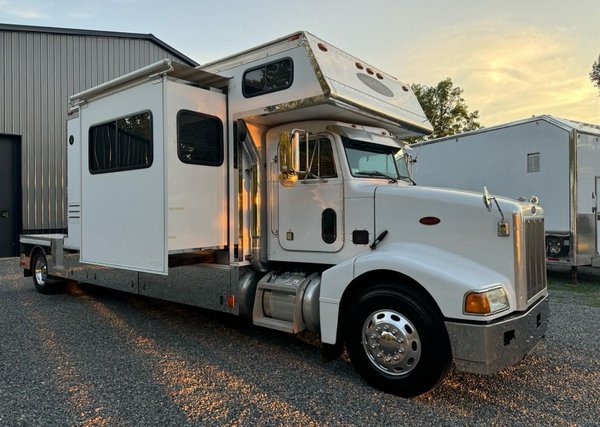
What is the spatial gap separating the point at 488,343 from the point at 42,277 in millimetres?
8018

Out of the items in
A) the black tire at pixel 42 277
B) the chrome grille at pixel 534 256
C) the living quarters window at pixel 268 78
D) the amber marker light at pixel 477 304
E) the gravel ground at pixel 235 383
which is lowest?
the gravel ground at pixel 235 383

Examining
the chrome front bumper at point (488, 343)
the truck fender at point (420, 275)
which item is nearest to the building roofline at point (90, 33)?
the truck fender at point (420, 275)

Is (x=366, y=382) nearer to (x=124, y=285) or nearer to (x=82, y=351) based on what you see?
(x=82, y=351)

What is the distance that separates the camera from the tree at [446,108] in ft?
84.8

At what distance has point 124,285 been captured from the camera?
21.1 feet

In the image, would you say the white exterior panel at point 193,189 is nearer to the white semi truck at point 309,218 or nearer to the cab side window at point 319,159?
the white semi truck at point 309,218

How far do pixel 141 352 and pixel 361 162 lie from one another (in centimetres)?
321

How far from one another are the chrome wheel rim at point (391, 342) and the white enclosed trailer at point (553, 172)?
508cm

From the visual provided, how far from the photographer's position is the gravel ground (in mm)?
3594

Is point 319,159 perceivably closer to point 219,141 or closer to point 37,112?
point 219,141

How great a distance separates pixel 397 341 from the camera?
3896 millimetres

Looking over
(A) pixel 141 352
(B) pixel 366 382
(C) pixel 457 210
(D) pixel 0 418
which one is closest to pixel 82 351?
(A) pixel 141 352

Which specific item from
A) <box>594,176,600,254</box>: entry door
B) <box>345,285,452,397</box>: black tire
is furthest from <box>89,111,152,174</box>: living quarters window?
<box>594,176,600,254</box>: entry door

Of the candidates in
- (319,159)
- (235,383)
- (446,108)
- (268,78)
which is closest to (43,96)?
(268,78)
